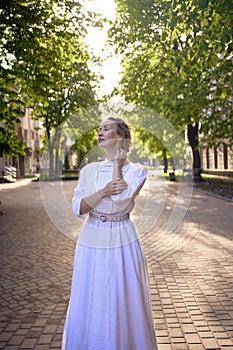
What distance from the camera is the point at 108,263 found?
2.62m

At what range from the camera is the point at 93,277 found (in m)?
2.66

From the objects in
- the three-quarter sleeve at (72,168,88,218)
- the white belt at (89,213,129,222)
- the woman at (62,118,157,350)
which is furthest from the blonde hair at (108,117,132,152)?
the white belt at (89,213,129,222)

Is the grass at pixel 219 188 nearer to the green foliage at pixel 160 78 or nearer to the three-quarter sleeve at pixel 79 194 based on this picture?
the green foliage at pixel 160 78

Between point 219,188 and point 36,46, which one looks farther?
point 219,188

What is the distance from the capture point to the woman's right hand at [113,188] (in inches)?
94.7

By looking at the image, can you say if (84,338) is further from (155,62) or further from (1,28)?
(155,62)

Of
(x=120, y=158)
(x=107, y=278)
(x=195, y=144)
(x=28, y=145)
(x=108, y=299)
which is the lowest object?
(x=108, y=299)

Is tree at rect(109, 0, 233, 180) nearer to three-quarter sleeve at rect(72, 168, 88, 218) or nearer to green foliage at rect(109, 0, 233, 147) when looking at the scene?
green foliage at rect(109, 0, 233, 147)

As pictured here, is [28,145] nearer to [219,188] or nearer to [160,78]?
[160,78]

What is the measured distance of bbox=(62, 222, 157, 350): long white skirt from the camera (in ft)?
8.61

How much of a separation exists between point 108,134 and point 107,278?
3.47 feet

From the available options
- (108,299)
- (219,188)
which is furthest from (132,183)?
(219,188)

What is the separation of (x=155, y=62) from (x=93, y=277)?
19.3 m

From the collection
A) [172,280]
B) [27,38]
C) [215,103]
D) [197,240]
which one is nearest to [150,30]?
[215,103]
